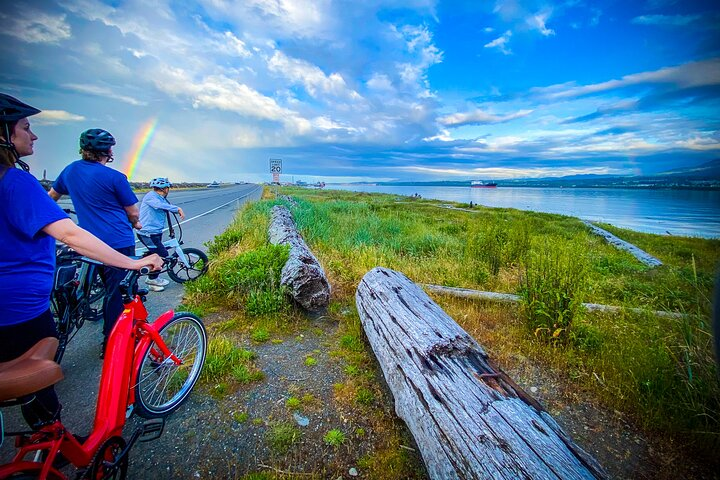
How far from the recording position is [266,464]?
7.66 feet

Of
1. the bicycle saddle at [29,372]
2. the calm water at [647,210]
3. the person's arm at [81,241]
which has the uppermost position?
the person's arm at [81,241]

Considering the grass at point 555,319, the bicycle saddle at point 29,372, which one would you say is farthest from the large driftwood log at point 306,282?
the bicycle saddle at point 29,372

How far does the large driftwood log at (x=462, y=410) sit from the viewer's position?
171 centimetres

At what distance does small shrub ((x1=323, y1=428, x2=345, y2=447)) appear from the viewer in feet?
8.35

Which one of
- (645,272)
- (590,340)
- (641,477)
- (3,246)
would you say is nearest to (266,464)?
(3,246)

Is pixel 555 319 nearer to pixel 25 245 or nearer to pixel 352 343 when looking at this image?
pixel 352 343

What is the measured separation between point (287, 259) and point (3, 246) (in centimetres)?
372

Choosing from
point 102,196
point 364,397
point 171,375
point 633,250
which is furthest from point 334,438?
point 633,250

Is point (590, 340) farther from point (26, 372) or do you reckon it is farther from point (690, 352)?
point (26, 372)

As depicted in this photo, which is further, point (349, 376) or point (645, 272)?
point (645, 272)

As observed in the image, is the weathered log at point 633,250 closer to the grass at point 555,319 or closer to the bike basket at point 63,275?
the grass at point 555,319

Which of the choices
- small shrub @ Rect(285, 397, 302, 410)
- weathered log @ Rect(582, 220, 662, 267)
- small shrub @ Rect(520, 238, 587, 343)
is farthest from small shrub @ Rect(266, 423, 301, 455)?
weathered log @ Rect(582, 220, 662, 267)

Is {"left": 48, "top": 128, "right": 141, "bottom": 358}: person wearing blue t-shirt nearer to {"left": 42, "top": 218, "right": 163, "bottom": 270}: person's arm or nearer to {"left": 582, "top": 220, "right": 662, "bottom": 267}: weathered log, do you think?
{"left": 42, "top": 218, "right": 163, "bottom": 270}: person's arm

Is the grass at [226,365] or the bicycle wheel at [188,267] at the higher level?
the bicycle wheel at [188,267]
